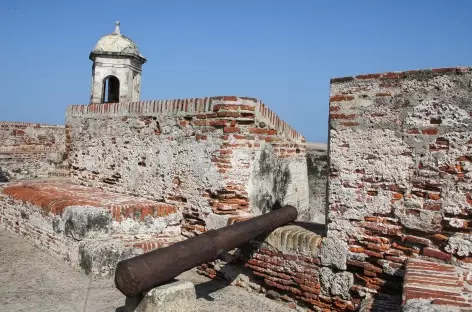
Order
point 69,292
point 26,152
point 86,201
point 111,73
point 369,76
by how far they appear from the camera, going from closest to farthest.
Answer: point 369,76, point 69,292, point 86,201, point 111,73, point 26,152

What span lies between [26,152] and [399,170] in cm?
1104

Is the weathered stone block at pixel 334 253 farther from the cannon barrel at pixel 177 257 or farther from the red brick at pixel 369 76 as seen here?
the red brick at pixel 369 76

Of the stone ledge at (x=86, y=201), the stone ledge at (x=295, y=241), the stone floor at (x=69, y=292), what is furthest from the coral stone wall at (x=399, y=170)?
the stone ledge at (x=86, y=201)

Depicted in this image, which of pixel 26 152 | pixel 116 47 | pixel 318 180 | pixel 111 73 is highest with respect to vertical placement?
pixel 116 47

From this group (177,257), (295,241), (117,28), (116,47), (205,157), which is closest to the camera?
(177,257)

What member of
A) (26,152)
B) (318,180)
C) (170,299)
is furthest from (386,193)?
(26,152)

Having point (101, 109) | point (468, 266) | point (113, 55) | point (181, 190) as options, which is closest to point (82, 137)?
point (101, 109)

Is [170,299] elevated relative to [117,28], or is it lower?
lower

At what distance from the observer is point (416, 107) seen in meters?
3.81

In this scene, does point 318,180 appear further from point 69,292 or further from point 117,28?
point 69,292

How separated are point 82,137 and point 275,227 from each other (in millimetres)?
5388

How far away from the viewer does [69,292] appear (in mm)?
4680

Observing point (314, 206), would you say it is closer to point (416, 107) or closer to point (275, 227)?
point (275, 227)

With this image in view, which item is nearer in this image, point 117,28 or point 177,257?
point 177,257
